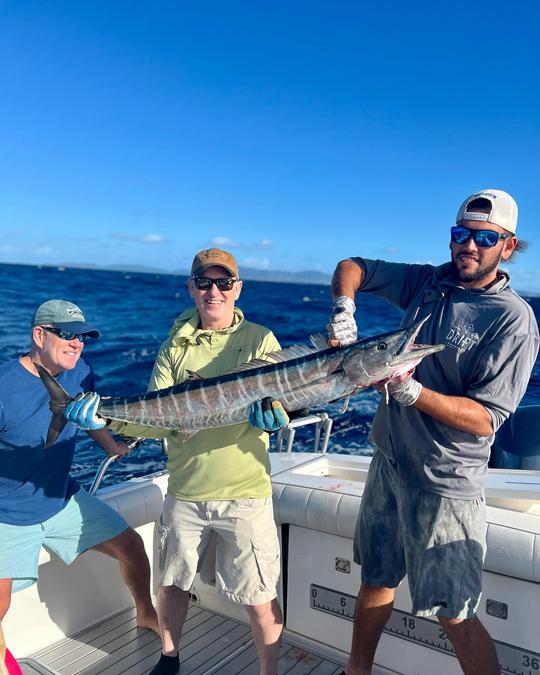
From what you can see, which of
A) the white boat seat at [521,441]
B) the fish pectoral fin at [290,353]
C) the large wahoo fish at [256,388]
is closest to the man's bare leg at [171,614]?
the large wahoo fish at [256,388]

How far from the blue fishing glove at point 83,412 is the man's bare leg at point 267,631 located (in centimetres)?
131

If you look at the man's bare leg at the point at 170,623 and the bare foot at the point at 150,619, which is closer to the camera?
the man's bare leg at the point at 170,623

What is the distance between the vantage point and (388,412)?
3090 millimetres

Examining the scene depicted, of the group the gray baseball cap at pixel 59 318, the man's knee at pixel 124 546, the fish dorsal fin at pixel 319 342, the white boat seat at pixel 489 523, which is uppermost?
the gray baseball cap at pixel 59 318

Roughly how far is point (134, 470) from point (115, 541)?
4.14 metres

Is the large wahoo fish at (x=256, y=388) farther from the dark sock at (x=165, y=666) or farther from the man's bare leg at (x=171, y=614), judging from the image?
the dark sock at (x=165, y=666)

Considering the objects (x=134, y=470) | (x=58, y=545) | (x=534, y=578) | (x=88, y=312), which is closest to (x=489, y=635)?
(x=534, y=578)

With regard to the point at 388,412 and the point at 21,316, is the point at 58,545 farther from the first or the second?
the point at 21,316

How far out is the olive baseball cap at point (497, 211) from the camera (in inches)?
110

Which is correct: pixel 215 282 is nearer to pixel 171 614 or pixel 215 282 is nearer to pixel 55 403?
pixel 55 403

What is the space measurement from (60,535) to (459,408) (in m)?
2.41

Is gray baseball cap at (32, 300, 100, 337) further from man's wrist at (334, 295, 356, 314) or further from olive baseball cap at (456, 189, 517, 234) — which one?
olive baseball cap at (456, 189, 517, 234)

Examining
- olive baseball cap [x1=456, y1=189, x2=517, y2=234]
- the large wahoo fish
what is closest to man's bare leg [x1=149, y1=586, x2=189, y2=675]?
the large wahoo fish

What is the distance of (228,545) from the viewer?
3.20m
